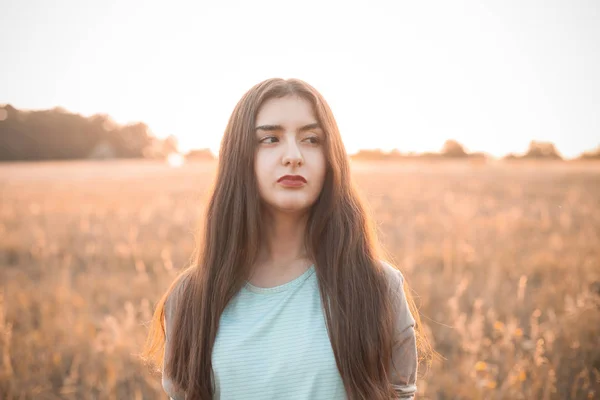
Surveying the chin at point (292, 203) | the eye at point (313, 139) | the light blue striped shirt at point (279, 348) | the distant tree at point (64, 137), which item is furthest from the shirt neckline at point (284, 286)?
the distant tree at point (64, 137)

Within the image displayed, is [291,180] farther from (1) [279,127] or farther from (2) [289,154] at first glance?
(1) [279,127]

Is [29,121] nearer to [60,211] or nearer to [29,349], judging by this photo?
[60,211]

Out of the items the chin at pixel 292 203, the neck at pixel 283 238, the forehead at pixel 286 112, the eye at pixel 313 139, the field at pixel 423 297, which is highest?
the forehead at pixel 286 112

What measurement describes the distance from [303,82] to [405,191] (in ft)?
39.3

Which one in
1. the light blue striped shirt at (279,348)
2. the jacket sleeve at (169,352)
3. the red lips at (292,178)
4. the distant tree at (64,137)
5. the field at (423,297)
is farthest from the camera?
the distant tree at (64,137)

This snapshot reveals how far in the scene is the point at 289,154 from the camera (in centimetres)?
163

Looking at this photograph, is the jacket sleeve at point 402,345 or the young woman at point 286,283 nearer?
the young woman at point 286,283

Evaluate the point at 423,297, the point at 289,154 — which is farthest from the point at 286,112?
the point at 423,297

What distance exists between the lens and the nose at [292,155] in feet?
5.32

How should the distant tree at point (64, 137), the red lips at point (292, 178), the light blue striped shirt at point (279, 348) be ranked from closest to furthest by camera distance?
1. the light blue striped shirt at point (279, 348)
2. the red lips at point (292, 178)
3. the distant tree at point (64, 137)

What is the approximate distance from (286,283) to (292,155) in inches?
19.7

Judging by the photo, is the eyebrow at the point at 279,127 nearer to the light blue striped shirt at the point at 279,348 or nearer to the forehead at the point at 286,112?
the forehead at the point at 286,112

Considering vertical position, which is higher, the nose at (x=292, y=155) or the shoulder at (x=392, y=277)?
the nose at (x=292, y=155)

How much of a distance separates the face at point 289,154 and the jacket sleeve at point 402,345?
1.55 ft
